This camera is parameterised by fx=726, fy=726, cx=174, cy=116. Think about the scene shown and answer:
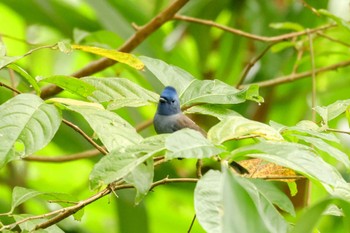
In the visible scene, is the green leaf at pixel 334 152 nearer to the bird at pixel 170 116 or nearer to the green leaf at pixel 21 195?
the bird at pixel 170 116

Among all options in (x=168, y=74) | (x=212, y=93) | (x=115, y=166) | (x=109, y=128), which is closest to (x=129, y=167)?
(x=115, y=166)

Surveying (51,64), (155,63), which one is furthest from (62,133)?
(155,63)

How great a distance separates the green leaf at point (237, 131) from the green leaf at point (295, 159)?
6cm

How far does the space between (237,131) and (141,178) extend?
15 cm

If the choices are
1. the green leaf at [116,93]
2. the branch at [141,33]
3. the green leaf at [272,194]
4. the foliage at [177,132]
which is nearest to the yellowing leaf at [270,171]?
the foliage at [177,132]

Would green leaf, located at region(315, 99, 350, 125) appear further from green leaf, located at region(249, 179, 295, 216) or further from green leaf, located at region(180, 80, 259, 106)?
green leaf, located at region(249, 179, 295, 216)

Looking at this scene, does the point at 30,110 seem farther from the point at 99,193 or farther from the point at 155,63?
the point at 155,63

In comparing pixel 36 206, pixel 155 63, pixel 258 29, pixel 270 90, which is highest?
pixel 258 29

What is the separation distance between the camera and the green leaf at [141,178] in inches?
37.3

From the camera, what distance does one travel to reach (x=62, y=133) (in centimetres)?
267

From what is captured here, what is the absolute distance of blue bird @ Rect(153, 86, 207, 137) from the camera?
4.35 feet

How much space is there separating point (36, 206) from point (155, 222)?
51cm

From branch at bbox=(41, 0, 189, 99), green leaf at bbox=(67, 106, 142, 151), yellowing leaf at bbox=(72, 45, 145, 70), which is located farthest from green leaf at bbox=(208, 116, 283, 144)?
branch at bbox=(41, 0, 189, 99)

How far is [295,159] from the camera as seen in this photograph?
93 cm
